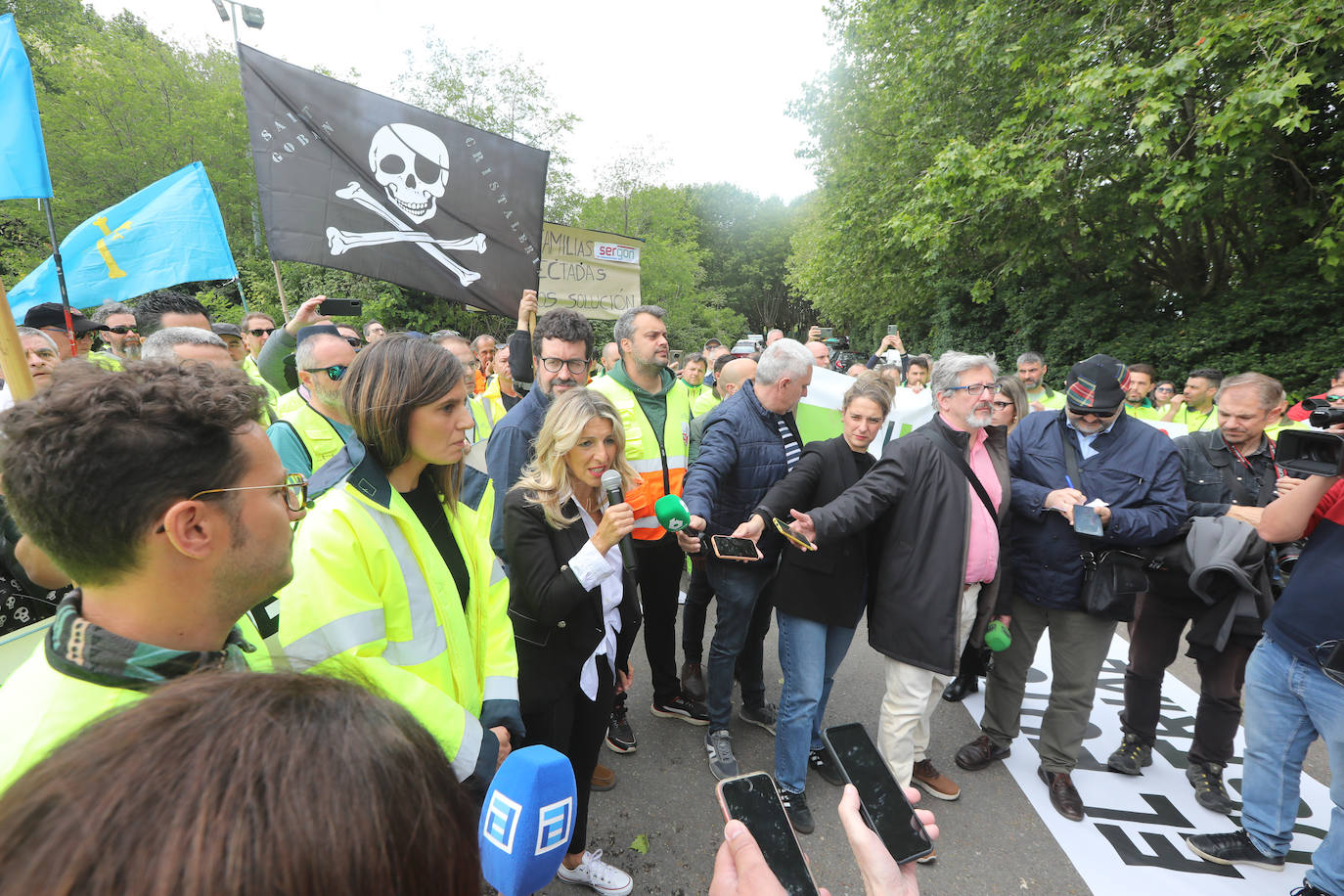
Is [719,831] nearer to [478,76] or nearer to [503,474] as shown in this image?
[503,474]

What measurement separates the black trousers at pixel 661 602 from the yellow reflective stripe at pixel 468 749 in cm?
205

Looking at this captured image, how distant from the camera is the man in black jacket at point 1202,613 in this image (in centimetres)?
330

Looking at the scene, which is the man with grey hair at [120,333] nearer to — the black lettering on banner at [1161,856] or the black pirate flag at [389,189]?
the black pirate flag at [389,189]

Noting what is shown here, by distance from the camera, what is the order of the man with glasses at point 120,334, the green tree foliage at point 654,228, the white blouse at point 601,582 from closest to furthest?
1. the white blouse at point 601,582
2. the man with glasses at point 120,334
3. the green tree foliage at point 654,228

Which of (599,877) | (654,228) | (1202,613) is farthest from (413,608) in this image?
(654,228)

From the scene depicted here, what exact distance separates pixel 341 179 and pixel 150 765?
4.55 m

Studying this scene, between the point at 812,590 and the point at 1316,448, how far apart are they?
2.04 metres

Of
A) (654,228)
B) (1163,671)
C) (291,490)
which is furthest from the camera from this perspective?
(654,228)

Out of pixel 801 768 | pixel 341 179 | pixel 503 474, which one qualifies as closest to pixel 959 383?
pixel 801 768

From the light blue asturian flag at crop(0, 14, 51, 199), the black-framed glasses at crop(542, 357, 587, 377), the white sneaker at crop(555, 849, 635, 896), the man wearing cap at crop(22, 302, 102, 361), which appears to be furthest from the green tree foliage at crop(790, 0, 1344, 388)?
the man wearing cap at crop(22, 302, 102, 361)

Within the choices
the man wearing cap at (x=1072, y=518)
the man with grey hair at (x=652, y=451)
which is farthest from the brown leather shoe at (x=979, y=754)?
the man with grey hair at (x=652, y=451)

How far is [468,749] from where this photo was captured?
5.20 ft

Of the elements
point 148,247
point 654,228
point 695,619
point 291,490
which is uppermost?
point 654,228

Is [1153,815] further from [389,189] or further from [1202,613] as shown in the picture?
[389,189]
